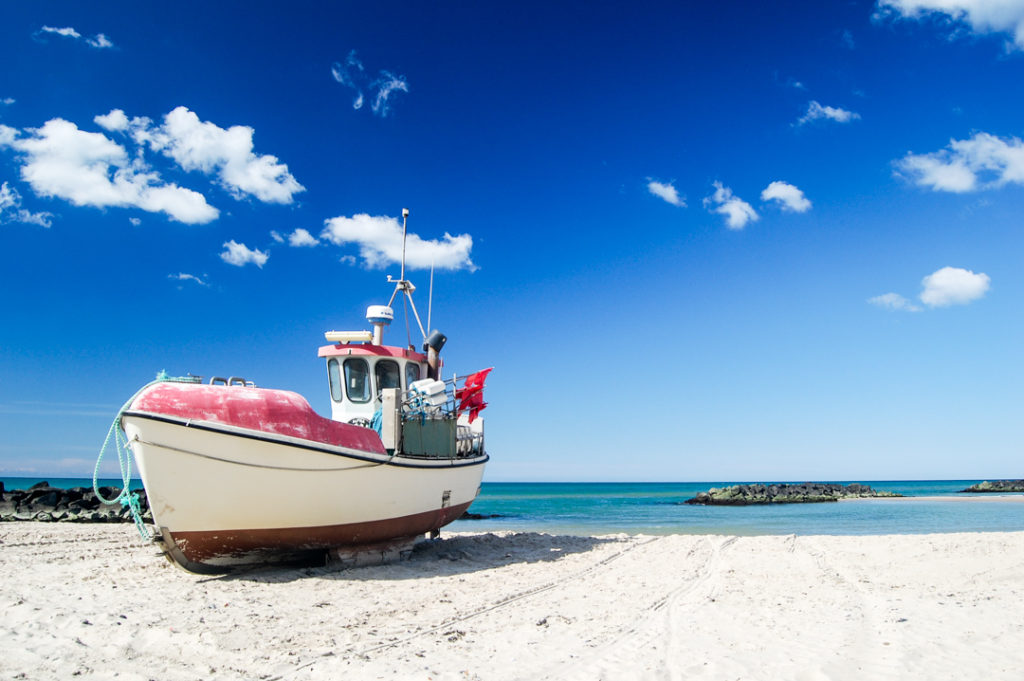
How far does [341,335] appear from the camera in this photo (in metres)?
11.3

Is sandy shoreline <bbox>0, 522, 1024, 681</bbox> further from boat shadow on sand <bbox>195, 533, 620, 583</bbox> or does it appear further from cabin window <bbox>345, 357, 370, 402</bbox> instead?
cabin window <bbox>345, 357, 370, 402</bbox>

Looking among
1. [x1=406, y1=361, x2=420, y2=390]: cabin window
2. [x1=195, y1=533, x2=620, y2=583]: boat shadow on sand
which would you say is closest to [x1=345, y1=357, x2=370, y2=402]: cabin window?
[x1=406, y1=361, x2=420, y2=390]: cabin window

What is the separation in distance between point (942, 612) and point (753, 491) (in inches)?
1556

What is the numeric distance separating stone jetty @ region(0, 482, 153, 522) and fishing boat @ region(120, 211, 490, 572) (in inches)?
451

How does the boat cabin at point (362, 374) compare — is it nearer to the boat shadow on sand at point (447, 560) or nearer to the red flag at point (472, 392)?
the red flag at point (472, 392)

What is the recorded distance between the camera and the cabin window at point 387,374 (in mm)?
11461

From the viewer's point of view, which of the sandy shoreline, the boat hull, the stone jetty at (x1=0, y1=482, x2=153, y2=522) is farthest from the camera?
the stone jetty at (x1=0, y1=482, x2=153, y2=522)

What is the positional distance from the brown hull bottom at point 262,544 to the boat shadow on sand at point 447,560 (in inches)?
7.2

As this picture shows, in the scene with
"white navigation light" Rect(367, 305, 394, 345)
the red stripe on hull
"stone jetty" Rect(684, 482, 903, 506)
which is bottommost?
"stone jetty" Rect(684, 482, 903, 506)

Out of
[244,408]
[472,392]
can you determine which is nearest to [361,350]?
[472,392]

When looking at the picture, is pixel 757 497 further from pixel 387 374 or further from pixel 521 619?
pixel 521 619

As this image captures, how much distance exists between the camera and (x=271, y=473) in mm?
7695

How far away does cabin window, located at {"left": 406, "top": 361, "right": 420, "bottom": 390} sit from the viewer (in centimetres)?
1164

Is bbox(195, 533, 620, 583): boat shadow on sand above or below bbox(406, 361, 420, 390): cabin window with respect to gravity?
below
